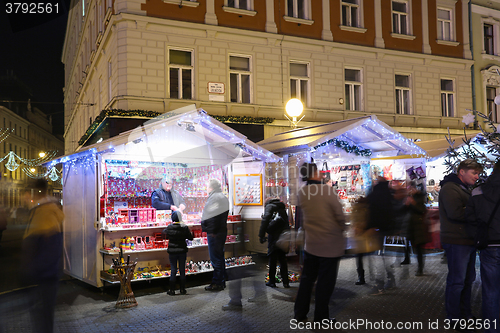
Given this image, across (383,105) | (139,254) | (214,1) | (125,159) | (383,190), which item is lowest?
(139,254)

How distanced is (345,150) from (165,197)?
15.3ft

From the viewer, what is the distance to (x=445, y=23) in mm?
20172

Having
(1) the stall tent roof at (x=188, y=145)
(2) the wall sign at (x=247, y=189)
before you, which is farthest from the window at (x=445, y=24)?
(1) the stall tent roof at (x=188, y=145)

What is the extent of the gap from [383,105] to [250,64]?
620 cm

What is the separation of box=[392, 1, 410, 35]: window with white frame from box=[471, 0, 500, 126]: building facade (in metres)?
4.00

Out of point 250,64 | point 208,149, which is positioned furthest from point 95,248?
point 250,64

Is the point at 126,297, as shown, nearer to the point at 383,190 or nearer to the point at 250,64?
the point at 383,190

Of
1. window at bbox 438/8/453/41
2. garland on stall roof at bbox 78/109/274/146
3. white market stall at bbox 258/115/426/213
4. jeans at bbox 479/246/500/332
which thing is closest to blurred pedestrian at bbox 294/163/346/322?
jeans at bbox 479/246/500/332

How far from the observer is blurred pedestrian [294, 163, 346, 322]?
18.2 ft

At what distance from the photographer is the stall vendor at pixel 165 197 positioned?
9.96m

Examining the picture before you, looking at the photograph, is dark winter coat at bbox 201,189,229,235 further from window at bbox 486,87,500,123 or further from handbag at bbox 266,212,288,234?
window at bbox 486,87,500,123

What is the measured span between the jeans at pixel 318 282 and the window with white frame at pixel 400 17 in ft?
52.5

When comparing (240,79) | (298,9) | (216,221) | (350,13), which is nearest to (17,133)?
(240,79)

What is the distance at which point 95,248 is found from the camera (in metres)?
8.59
